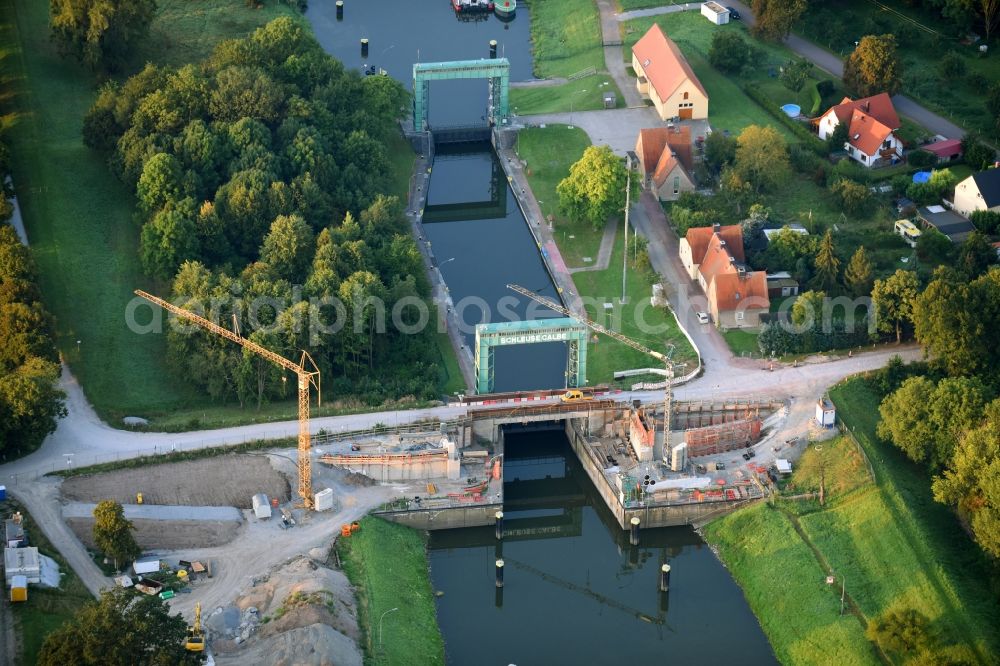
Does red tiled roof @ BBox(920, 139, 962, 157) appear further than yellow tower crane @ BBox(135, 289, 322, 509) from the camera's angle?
Yes

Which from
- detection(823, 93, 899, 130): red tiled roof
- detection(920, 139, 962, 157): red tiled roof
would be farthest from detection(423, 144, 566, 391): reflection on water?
detection(920, 139, 962, 157): red tiled roof

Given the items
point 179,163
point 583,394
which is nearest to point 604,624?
point 583,394

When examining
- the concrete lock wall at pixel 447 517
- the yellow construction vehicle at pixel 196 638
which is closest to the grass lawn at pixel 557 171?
the concrete lock wall at pixel 447 517

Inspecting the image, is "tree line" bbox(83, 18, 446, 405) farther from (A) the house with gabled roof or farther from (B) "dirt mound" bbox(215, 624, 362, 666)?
(A) the house with gabled roof

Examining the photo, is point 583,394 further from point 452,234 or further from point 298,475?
point 452,234

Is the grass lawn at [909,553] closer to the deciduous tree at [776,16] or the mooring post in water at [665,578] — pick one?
the mooring post in water at [665,578]

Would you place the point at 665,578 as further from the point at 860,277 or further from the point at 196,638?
the point at 860,277
